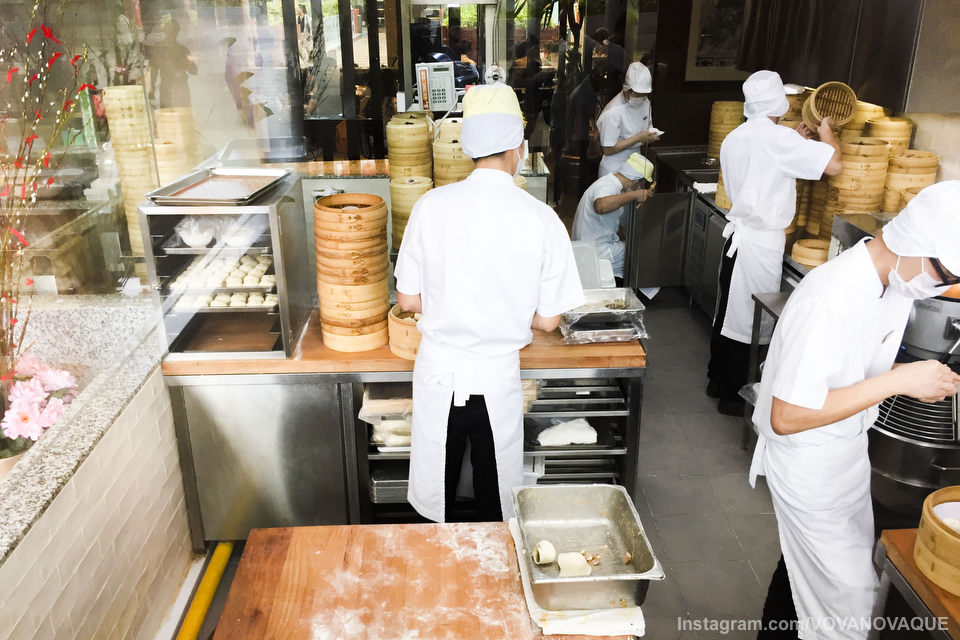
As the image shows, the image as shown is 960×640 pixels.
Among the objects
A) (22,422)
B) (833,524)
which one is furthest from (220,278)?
Result: (833,524)

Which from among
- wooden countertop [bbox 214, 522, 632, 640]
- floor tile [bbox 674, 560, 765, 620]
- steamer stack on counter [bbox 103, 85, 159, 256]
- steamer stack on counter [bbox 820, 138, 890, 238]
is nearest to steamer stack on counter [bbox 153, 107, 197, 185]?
steamer stack on counter [bbox 103, 85, 159, 256]

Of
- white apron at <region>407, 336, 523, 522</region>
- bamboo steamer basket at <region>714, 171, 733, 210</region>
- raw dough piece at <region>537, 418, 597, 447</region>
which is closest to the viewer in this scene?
white apron at <region>407, 336, 523, 522</region>

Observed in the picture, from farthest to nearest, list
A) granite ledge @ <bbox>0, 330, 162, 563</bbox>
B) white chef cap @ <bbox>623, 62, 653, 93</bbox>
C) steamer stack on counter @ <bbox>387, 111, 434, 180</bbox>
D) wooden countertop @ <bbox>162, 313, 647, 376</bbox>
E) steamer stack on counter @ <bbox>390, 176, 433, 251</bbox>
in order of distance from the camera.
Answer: white chef cap @ <bbox>623, 62, 653, 93</bbox>, steamer stack on counter @ <bbox>387, 111, 434, 180</bbox>, steamer stack on counter @ <bbox>390, 176, 433, 251</bbox>, wooden countertop @ <bbox>162, 313, 647, 376</bbox>, granite ledge @ <bbox>0, 330, 162, 563</bbox>

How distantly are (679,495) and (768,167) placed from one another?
5.47 ft

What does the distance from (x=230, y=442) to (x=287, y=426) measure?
221mm

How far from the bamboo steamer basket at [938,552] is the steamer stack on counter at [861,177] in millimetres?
2112

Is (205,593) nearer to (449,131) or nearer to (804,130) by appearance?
(449,131)

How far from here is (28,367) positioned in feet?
6.72

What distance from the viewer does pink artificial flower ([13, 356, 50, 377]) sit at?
6.67 feet

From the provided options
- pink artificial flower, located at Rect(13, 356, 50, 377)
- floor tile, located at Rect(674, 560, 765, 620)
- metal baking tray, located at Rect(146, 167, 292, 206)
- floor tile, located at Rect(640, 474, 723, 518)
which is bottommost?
floor tile, located at Rect(674, 560, 765, 620)

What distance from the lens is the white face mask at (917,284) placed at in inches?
69.0

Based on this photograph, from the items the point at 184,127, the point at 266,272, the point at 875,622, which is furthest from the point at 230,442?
the point at 875,622

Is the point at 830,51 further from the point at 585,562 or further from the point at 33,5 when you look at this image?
the point at 33,5

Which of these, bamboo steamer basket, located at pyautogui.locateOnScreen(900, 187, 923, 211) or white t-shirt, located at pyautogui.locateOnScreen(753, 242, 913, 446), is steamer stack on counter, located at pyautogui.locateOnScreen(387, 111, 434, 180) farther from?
bamboo steamer basket, located at pyautogui.locateOnScreen(900, 187, 923, 211)
